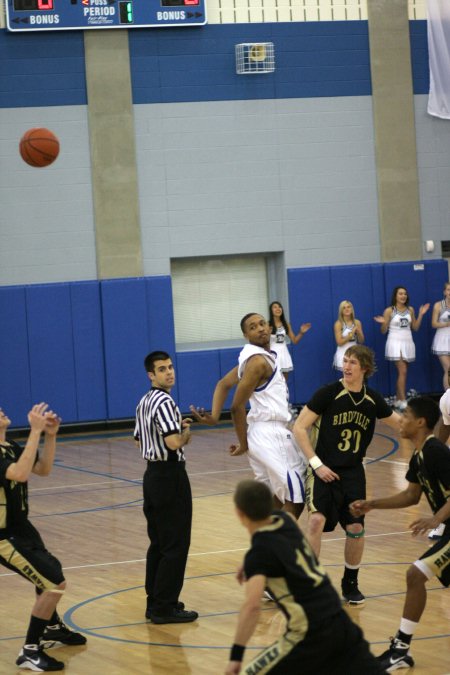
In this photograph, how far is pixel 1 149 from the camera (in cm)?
1823

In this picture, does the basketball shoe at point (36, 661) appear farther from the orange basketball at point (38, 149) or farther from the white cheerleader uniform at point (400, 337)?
the white cheerleader uniform at point (400, 337)

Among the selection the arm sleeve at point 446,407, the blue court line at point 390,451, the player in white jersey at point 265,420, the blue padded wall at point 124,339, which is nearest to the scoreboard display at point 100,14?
the blue padded wall at point 124,339

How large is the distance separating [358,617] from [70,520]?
468 centimetres

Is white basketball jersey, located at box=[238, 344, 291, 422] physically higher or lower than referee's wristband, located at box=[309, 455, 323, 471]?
higher

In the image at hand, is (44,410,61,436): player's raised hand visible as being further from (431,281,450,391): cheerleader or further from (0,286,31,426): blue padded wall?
(431,281,450,391): cheerleader

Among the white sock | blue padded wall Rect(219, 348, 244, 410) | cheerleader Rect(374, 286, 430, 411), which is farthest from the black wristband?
cheerleader Rect(374, 286, 430, 411)

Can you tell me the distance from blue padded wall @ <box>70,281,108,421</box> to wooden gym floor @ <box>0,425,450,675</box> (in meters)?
3.92

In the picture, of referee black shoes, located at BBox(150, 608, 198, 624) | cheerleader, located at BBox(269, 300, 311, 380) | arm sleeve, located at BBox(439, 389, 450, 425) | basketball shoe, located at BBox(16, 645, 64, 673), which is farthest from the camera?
cheerleader, located at BBox(269, 300, 311, 380)

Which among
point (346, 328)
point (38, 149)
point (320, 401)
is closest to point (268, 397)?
point (320, 401)

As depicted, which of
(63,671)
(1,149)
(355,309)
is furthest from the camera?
(355,309)

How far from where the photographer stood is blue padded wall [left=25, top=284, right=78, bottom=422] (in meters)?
18.3

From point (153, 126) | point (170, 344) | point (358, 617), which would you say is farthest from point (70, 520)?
point (153, 126)

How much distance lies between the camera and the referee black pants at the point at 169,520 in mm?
7777

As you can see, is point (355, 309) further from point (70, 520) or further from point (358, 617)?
point (358, 617)
